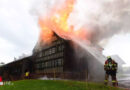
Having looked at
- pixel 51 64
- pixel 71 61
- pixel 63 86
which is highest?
pixel 71 61

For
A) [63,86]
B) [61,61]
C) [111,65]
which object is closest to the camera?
[63,86]

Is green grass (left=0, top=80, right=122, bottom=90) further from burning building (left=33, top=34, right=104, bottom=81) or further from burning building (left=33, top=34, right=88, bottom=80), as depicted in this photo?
burning building (left=33, top=34, right=104, bottom=81)

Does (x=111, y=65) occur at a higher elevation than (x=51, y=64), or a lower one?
higher

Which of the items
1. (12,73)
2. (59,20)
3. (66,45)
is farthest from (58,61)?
(12,73)

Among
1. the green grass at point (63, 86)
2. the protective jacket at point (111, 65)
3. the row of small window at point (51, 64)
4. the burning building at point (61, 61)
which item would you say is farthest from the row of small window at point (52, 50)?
the green grass at point (63, 86)

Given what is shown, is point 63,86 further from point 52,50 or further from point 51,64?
point 52,50

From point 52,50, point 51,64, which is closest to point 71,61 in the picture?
point 51,64

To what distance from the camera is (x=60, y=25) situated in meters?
29.7

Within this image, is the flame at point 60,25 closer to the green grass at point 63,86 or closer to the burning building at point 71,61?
the burning building at point 71,61

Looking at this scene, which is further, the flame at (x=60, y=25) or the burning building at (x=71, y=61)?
the flame at (x=60, y=25)

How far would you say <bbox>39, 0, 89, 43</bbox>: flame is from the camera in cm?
2888

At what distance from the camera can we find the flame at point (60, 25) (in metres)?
28.9

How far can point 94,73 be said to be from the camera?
25672 mm

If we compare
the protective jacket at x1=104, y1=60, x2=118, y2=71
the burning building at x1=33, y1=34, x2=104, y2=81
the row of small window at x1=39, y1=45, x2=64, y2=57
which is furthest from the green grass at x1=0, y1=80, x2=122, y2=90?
the row of small window at x1=39, y1=45, x2=64, y2=57
